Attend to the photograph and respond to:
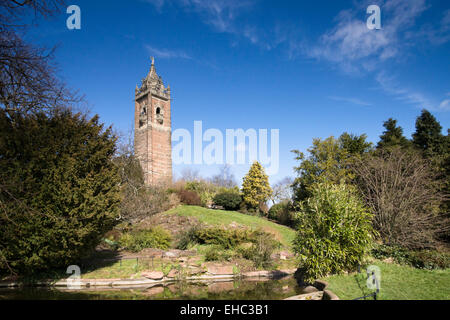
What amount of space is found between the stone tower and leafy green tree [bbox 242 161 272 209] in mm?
10517

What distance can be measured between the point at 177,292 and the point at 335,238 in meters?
5.47

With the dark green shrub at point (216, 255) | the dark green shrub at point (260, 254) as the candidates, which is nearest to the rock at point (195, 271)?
the dark green shrub at point (216, 255)

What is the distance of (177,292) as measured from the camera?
907cm

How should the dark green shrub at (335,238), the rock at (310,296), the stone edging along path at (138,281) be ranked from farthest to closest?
the stone edging along path at (138,281) → the dark green shrub at (335,238) → the rock at (310,296)

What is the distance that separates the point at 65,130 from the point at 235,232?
31.5ft

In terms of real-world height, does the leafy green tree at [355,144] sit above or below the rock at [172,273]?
above

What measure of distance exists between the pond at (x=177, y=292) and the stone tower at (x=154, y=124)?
2544 centimetres

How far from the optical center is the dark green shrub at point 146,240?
13773 mm

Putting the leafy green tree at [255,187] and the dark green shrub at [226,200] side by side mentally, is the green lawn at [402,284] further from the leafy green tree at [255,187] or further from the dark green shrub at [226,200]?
the leafy green tree at [255,187]

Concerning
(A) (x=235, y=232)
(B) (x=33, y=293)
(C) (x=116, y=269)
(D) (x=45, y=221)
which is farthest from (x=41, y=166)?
(A) (x=235, y=232)

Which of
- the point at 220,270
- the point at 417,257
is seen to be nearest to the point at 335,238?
the point at 417,257

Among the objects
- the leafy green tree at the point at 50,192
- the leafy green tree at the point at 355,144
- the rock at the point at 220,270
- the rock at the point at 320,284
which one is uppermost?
the leafy green tree at the point at 355,144

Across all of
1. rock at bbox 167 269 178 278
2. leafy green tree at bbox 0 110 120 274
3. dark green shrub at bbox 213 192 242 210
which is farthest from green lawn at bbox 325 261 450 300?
dark green shrub at bbox 213 192 242 210

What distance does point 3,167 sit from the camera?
8.48m
